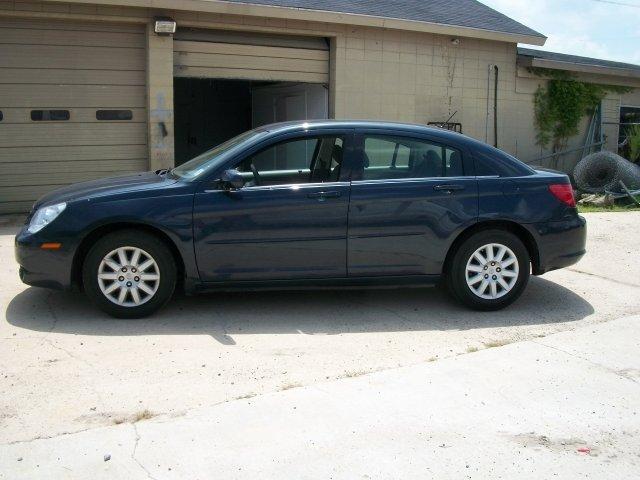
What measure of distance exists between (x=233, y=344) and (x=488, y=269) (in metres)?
2.31

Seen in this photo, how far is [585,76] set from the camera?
16.3 meters

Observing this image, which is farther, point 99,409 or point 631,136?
point 631,136

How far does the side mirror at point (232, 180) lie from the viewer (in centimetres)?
588

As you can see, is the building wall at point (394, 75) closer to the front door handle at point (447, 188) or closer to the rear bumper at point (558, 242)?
the front door handle at point (447, 188)

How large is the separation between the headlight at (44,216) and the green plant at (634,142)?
13.6m

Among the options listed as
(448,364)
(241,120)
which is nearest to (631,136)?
(241,120)

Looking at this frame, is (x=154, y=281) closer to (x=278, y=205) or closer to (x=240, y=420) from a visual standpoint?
(x=278, y=205)

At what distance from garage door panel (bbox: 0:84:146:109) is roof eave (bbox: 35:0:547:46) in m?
1.33

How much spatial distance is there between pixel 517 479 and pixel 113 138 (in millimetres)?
9283

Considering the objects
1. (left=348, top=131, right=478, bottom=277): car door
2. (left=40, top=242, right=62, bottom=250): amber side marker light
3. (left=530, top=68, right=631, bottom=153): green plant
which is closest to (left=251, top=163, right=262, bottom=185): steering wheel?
(left=348, top=131, right=478, bottom=277): car door

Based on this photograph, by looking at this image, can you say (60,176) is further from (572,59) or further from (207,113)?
(572,59)

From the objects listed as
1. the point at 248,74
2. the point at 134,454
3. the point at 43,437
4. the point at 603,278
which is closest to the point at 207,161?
the point at 43,437

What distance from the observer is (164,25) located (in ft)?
36.1

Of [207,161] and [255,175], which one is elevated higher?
[207,161]
